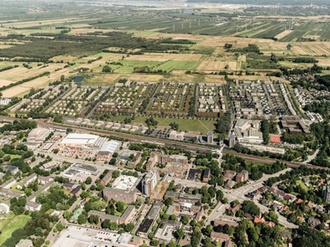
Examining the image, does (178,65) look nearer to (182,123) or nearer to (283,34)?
(182,123)

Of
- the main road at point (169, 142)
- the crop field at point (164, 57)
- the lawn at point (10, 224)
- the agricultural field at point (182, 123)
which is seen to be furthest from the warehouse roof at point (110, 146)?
the crop field at point (164, 57)

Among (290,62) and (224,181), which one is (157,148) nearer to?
(224,181)

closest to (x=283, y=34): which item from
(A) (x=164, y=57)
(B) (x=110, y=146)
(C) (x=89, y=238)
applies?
(A) (x=164, y=57)

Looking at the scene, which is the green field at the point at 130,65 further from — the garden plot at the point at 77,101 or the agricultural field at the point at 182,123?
the agricultural field at the point at 182,123

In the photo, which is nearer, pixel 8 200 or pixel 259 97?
pixel 8 200

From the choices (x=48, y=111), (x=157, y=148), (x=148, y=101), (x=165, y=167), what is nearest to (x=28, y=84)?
(x=48, y=111)

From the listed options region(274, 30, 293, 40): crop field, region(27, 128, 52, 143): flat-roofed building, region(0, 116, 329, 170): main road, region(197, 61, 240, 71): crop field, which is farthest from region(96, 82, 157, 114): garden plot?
region(274, 30, 293, 40): crop field

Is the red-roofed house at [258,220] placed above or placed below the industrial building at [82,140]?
above
